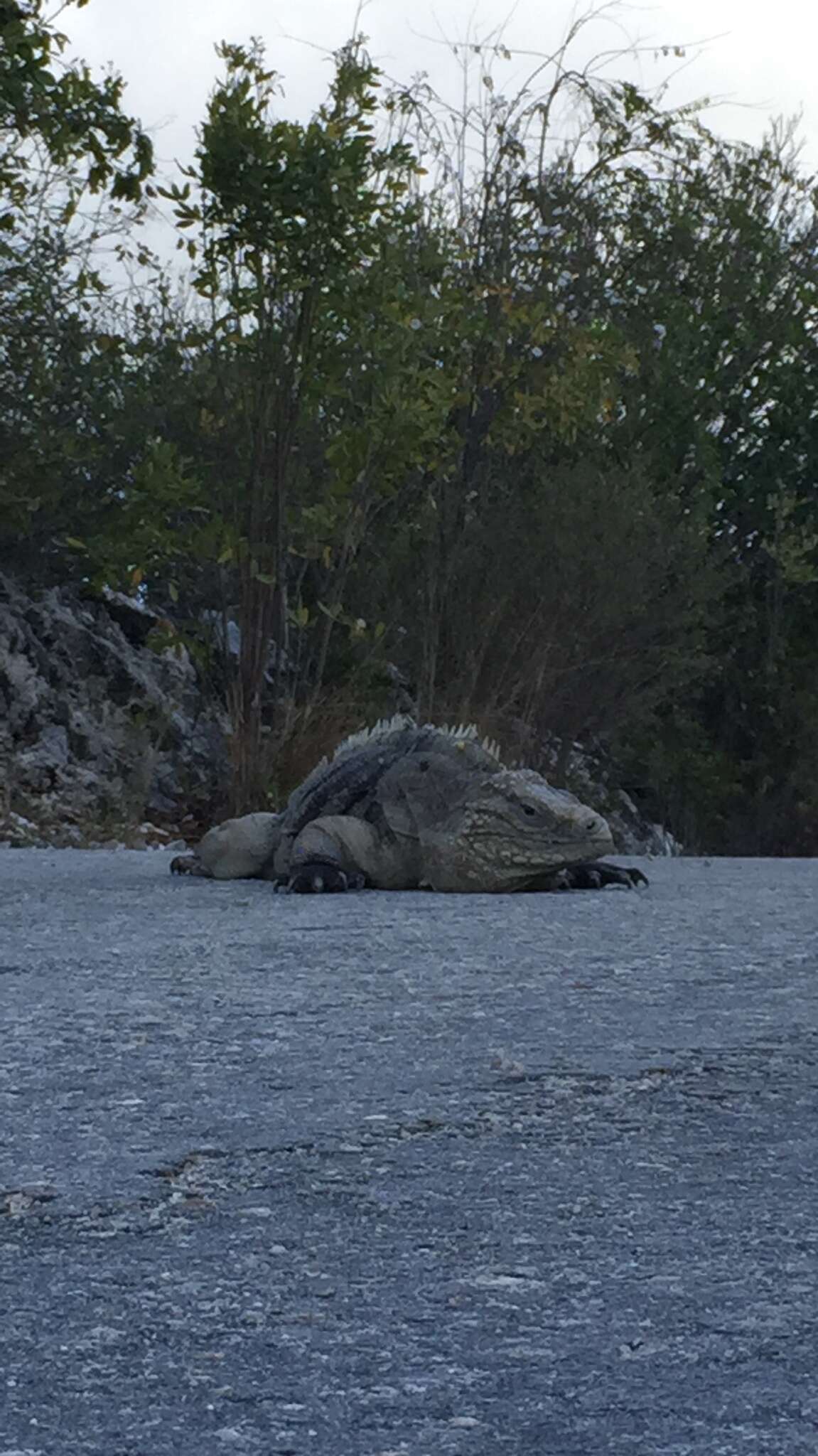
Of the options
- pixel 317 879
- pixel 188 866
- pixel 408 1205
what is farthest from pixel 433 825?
pixel 408 1205

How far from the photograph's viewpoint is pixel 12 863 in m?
8.84

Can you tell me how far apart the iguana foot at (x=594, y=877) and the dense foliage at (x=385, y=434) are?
316 centimetres

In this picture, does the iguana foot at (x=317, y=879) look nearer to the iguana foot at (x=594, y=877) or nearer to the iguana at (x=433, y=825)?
the iguana at (x=433, y=825)

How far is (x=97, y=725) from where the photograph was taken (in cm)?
1312

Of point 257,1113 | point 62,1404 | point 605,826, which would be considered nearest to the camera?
point 62,1404

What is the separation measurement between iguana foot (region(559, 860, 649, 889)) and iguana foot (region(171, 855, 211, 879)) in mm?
1596

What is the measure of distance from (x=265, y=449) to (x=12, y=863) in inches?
150

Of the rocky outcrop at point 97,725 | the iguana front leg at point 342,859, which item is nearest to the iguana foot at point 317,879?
the iguana front leg at point 342,859

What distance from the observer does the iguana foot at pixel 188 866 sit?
27.3 ft

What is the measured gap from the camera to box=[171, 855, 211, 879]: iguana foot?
27.3ft

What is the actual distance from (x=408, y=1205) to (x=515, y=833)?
4569mm

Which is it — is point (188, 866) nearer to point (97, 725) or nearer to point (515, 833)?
point (515, 833)

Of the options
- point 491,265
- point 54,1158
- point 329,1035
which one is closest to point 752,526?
point 491,265

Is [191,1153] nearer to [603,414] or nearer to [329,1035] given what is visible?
[329,1035]
